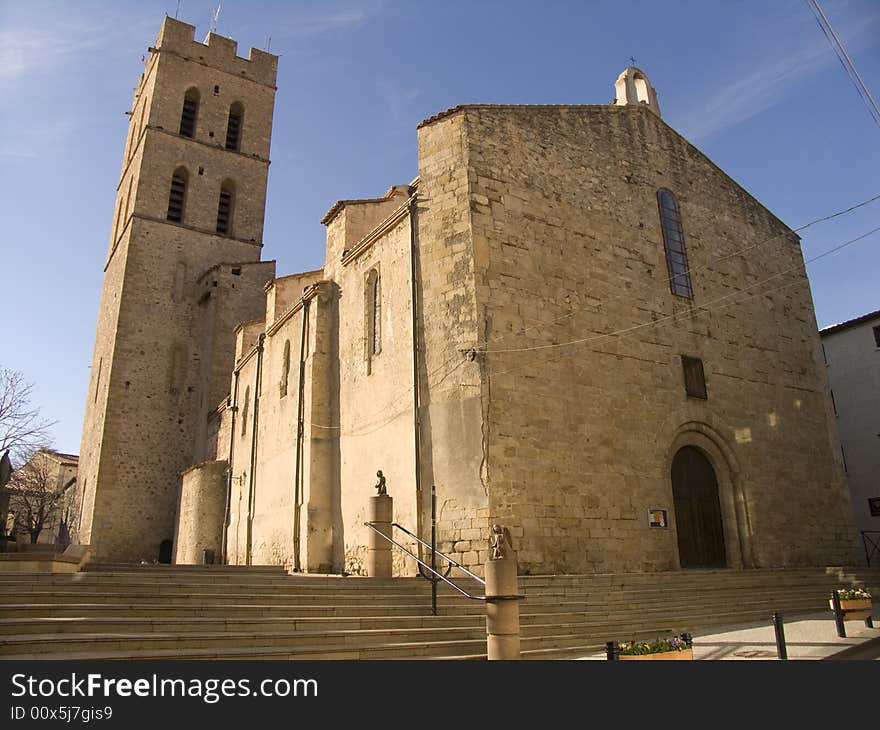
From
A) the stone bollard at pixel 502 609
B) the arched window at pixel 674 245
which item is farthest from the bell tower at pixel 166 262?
the stone bollard at pixel 502 609

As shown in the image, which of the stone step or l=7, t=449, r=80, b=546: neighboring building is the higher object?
l=7, t=449, r=80, b=546: neighboring building

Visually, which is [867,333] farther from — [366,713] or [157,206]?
[157,206]

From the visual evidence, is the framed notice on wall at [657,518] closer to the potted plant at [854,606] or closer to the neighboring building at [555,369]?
the neighboring building at [555,369]

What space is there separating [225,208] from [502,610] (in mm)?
35209

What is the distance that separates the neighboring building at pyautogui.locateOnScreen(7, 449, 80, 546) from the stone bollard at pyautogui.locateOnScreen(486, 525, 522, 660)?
83.2ft

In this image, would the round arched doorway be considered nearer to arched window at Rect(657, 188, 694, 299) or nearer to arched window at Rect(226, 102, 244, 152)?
arched window at Rect(657, 188, 694, 299)

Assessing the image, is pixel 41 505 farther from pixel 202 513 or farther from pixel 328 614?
pixel 328 614

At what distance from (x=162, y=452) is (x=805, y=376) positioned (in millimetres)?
26276

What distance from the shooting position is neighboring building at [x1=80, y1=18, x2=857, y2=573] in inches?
545

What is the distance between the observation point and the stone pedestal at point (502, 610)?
7699mm

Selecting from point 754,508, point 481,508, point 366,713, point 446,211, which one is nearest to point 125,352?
point 446,211

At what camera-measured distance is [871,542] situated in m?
23.1

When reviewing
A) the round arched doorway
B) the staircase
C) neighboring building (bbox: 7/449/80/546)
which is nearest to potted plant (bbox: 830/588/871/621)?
the staircase

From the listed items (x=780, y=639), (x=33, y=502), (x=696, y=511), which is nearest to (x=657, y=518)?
(x=696, y=511)
